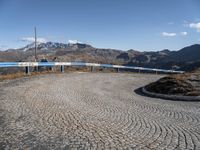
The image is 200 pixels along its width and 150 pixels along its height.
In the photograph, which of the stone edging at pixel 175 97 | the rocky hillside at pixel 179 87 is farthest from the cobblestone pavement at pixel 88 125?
the rocky hillside at pixel 179 87

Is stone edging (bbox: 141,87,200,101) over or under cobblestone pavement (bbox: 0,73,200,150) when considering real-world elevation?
under

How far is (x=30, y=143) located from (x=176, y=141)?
417cm

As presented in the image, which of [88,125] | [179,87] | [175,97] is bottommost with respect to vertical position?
[175,97]

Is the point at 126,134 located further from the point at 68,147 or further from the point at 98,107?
the point at 98,107

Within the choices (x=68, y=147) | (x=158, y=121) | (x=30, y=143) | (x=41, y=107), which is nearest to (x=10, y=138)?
(x=30, y=143)

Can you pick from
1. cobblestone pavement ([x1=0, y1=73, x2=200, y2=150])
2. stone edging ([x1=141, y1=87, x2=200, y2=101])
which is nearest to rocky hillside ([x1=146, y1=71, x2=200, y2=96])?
stone edging ([x1=141, y1=87, x2=200, y2=101])

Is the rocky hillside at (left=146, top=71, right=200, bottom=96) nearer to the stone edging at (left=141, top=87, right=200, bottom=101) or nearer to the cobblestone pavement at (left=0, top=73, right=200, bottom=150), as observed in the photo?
the stone edging at (left=141, top=87, right=200, bottom=101)

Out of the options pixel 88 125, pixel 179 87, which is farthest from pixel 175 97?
pixel 88 125

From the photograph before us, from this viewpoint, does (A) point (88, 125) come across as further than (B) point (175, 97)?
No

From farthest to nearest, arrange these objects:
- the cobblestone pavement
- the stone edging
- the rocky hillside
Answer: the rocky hillside → the stone edging → the cobblestone pavement

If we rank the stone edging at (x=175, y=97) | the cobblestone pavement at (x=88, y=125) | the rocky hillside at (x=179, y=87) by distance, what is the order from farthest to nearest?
the rocky hillside at (x=179, y=87)
the stone edging at (x=175, y=97)
the cobblestone pavement at (x=88, y=125)

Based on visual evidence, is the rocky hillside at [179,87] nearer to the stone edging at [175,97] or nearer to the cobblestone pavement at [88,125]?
the stone edging at [175,97]

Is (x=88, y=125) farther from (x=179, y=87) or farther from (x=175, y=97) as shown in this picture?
(x=179, y=87)

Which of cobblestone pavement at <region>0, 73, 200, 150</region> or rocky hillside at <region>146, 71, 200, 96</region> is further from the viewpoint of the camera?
rocky hillside at <region>146, 71, 200, 96</region>
